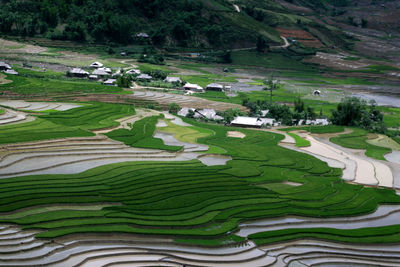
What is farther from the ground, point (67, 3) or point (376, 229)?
point (67, 3)

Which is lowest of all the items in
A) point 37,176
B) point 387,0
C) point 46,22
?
point 37,176

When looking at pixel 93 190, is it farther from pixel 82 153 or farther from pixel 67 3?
pixel 67 3

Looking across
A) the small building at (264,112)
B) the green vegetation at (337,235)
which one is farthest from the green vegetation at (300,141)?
the green vegetation at (337,235)

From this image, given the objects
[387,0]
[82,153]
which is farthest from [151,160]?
[387,0]

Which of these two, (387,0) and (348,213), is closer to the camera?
(348,213)

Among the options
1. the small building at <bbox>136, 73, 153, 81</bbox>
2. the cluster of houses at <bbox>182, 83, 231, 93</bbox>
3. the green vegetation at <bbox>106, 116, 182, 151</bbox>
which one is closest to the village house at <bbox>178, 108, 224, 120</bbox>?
the green vegetation at <bbox>106, 116, 182, 151</bbox>

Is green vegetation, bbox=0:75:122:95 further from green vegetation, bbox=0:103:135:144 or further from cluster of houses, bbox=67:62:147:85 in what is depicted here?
green vegetation, bbox=0:103:135:144

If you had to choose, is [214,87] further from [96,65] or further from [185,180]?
[185,180]
